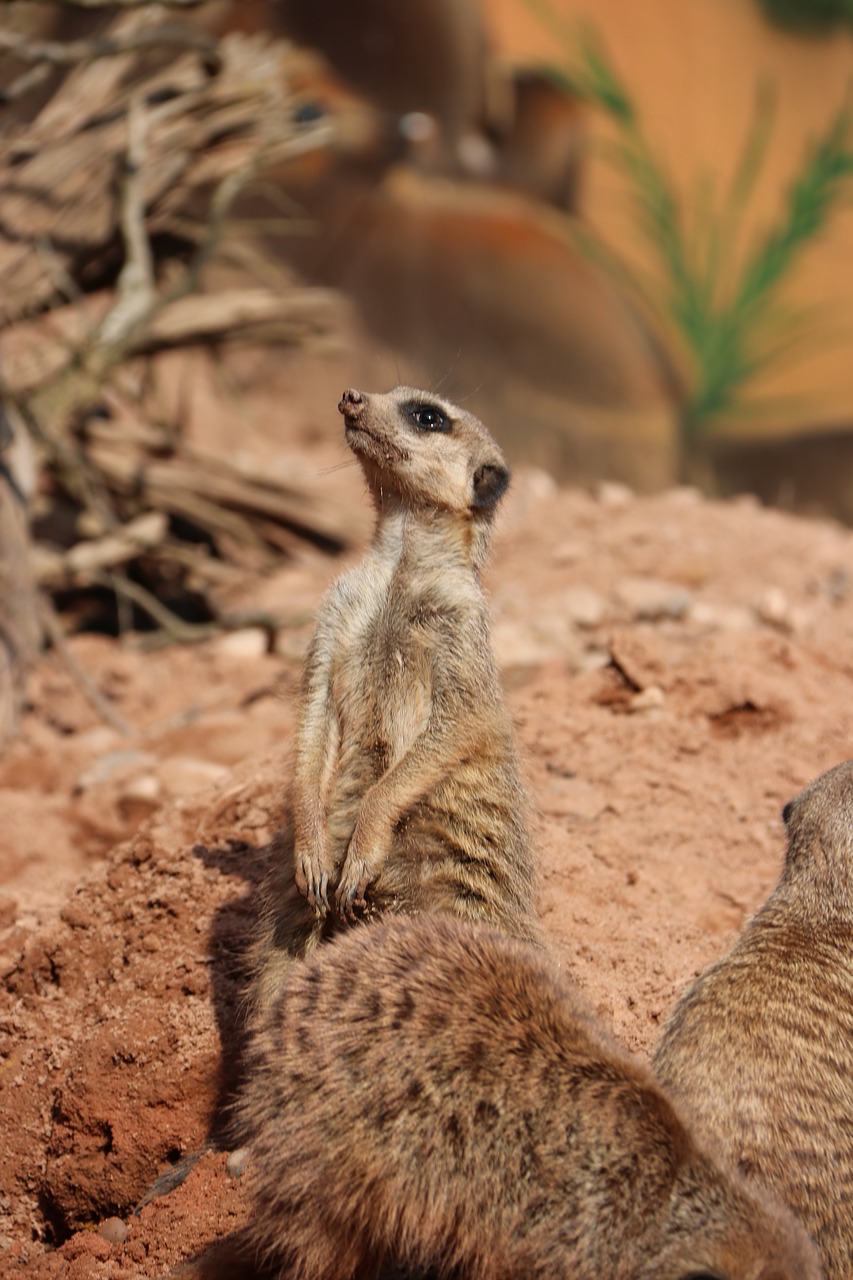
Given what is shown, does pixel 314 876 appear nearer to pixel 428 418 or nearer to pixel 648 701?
pixel 428 418

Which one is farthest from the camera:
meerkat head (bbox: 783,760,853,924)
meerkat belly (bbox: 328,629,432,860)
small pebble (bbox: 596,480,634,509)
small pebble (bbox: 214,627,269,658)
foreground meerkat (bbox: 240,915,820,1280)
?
small pebble (bbox: 596,480,634,509)

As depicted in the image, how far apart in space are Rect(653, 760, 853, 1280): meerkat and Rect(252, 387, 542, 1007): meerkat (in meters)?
0.48

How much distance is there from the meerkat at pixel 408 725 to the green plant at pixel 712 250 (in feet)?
15.9

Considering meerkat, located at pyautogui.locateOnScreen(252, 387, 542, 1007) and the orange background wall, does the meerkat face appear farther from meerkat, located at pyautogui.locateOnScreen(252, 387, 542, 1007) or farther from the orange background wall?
the orange background wall

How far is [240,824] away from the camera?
3.55 metres

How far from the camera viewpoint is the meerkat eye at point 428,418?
303cm

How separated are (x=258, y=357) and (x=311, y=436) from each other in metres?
0.67

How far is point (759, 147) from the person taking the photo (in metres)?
7.15

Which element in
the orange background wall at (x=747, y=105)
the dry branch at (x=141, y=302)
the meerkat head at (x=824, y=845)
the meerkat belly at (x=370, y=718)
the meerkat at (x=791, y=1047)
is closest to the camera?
the meerkat at (x=791, y=1047)

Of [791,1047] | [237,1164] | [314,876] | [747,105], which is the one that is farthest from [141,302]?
[791,1047]

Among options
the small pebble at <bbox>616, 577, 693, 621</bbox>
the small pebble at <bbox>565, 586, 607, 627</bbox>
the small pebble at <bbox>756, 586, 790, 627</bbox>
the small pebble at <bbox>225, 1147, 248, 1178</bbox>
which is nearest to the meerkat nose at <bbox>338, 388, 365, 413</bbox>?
the small pebble at <bbox>225, 1147, 248, 1178</bbox>

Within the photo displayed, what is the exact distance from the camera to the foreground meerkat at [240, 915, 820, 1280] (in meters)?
1.79

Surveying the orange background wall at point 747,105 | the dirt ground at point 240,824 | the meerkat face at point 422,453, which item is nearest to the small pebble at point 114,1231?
the dirt ground at point 240,824

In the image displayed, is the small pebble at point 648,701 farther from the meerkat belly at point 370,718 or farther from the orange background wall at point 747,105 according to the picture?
the orange background wall at point 747,105
